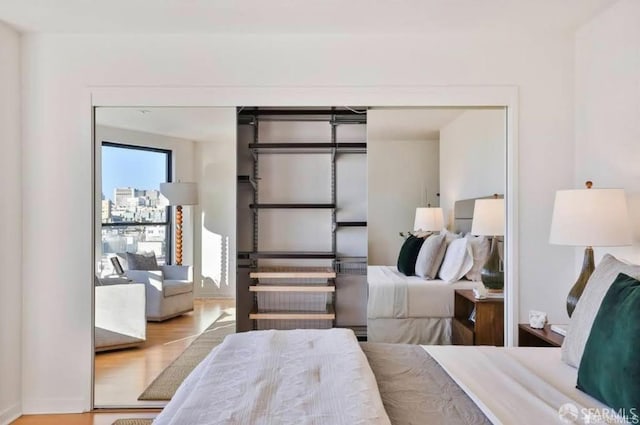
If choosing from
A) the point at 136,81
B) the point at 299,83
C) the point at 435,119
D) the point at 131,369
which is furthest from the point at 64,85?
the point at 435,119

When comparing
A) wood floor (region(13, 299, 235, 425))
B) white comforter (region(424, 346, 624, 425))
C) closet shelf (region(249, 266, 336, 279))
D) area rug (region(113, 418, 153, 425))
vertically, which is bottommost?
area rug (region(113, 418, 153, 425))

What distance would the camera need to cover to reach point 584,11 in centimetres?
255

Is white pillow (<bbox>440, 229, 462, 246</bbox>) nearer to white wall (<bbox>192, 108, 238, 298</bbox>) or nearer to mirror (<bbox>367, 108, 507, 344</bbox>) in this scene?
mirror (<bbox>367, 108, 507, 344</bbox>)

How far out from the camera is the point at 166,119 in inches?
114

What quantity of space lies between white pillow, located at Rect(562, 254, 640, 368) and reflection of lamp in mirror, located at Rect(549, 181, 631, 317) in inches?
15.9

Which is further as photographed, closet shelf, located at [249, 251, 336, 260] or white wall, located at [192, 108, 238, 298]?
closet shelf, located at [249, 251, 336, 260]

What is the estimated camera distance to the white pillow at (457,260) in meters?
2.95

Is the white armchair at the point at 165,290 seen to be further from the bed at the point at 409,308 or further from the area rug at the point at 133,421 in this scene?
the bed at the point at 409,308

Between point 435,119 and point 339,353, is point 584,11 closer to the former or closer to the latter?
point 435,119

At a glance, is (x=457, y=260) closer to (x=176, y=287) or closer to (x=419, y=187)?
(x=419, y=187)

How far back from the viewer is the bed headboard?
2.96 metres

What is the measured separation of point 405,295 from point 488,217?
77 centimetres

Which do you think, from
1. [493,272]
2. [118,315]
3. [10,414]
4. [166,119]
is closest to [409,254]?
[493,272]

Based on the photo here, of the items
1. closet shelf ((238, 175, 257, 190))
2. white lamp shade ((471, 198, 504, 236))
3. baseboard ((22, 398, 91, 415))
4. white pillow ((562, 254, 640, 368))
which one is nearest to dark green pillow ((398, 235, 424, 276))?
white lamp shade ((471, 198, 504, 236))
